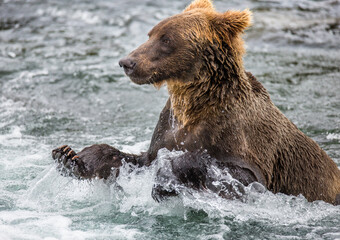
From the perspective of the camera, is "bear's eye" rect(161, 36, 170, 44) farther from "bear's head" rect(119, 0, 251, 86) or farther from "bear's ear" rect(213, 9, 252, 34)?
"bear's ear" rect(213, 9, 252, 34)

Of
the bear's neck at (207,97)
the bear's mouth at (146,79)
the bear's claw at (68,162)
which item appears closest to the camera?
the bear's mouth at (146,79)

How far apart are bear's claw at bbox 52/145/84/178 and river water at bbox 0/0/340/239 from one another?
0.26 meters

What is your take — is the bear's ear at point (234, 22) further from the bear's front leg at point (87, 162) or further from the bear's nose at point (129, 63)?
the bear's front leg at point (87, 162)

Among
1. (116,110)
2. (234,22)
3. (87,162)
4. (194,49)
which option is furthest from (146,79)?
(116,110)

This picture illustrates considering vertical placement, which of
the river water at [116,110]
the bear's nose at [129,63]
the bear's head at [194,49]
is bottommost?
the river water at [116,110]

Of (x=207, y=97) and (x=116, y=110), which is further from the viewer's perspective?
(x=116, y=110)

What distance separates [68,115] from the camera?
9.41 meters

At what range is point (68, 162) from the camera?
5859 mm

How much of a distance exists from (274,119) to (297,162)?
546mm

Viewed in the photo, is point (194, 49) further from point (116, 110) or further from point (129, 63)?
point (116, 110)

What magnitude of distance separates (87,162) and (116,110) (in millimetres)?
3734

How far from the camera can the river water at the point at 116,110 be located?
5.59 meters

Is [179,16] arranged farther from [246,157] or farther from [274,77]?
[274,77]

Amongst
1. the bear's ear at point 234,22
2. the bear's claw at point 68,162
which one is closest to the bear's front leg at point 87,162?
the bear's claw at point 68,162
